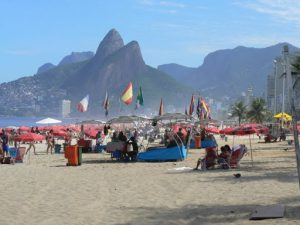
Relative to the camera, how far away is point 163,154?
65.8 feet

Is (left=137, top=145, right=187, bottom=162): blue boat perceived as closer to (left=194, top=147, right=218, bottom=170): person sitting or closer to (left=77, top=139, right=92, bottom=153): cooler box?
(left=194, top=147, right=218, bottom=170): person sitting

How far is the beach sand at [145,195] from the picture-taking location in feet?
27.8

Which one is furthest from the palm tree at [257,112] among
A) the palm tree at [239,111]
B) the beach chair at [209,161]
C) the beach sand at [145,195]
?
the beach chair at [209,161]

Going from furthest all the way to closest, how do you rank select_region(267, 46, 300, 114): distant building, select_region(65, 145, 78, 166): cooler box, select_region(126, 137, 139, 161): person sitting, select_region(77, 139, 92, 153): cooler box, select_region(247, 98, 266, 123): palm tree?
select_region(247, 98, 266, 123): palm tree < select_region(77, 139, 92, 153): cooler box < select_region(126, 137, 139, 161): person sitting < select_region(65, 145, 78, 166): cooler box < select_region(267, 46, 300, 114): distant building

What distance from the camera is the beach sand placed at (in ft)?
27.8

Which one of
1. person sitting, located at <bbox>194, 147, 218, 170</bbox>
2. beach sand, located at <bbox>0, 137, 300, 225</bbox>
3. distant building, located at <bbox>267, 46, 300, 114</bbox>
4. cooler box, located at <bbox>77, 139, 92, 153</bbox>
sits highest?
distant building, located at <bbox>267, 46, 300, 114</bbox>

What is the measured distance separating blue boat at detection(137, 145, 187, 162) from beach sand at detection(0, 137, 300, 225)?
322cm

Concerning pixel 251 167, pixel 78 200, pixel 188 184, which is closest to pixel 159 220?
pixel 78 200

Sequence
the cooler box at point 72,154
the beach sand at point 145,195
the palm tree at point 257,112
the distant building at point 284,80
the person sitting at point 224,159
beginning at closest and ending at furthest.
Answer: the distant building at point 284,80 → the beach sand at point 145,195 → the person sitting at point 224,159 → the cooler box at point 72,154 → the palm tree at point 257,112

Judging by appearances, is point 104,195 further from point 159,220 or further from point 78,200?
point 159,220

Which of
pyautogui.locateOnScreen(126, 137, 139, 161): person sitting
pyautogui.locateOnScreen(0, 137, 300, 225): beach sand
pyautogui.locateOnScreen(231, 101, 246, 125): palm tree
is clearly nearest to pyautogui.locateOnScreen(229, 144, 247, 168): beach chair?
pyautogui.locateOnScreen(0, 137, 300, 225): beach sand

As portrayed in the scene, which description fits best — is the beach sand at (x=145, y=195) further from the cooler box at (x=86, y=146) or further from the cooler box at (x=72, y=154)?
the cooler box at (x=86, y=146)

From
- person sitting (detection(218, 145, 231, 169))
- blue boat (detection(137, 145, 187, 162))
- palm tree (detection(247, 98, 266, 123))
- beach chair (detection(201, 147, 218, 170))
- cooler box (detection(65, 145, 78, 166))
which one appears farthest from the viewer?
palm tree (detection(247, 98, 266, 123))

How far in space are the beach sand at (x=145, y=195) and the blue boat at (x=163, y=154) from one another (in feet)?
10.6
